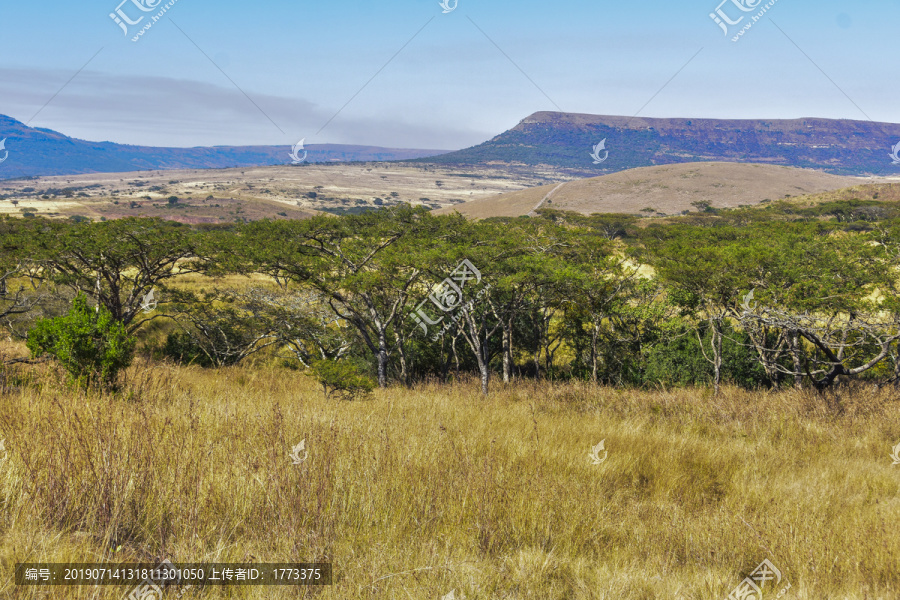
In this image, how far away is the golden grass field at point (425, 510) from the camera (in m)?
2.60

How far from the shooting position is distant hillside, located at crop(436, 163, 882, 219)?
11962 cm

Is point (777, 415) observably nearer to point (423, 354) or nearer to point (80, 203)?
A: point (423, 354)

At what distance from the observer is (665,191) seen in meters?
128

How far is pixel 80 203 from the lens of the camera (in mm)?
138625

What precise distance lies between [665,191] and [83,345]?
457 ft
